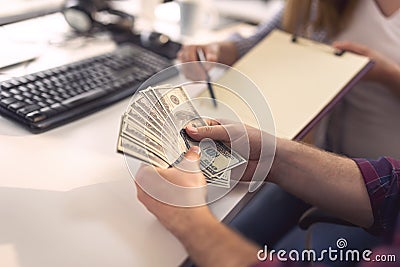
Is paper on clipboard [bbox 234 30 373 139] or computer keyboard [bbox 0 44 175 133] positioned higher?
computer keyboard [bbox 0 44 175 133]

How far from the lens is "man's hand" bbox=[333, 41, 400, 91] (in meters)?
1.07

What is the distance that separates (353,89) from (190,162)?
682mm

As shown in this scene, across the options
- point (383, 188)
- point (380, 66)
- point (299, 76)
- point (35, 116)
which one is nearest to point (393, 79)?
point (380, 66)

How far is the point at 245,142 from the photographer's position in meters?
0.72

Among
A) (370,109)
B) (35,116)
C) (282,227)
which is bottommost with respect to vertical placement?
(282,227)

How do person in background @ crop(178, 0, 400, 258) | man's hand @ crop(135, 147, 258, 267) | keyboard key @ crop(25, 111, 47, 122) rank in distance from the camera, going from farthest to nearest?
person in background @ crop(178, 0, 400, 258)
keyboard key @ crop(25, 111, 47, 122)
man's hand @ crop(135, 147, 258, 267)

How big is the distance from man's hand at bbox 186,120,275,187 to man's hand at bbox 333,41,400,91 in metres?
0.45

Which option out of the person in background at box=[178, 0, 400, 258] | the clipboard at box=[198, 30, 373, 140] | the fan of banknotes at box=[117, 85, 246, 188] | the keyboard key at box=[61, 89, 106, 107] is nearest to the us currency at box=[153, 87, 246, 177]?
the fan of banknotes at box=[117, 85, 246, 188]

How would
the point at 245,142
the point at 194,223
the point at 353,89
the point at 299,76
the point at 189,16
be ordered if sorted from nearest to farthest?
Result: the point at 194,223
the point at 245,142
the point at 299,76
the point at 353,89
the point at 189,16

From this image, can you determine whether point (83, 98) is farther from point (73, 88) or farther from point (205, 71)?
point (205, 71)

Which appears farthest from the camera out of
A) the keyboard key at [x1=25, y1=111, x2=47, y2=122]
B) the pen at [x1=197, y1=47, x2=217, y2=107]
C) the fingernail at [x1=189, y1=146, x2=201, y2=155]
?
the pen at [x1=197, y1=47, x2=217, y2=107]

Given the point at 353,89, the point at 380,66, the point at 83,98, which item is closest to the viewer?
the point at 83,98

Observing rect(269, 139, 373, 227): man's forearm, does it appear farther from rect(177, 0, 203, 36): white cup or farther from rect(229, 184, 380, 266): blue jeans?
rect(177, 0, 203, 36): white cup

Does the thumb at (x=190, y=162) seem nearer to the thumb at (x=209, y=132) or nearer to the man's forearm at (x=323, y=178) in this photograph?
the thumb at (x=209, y=132)
